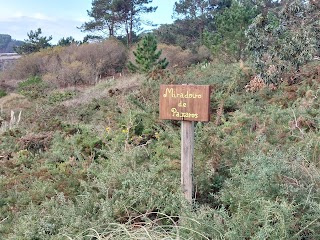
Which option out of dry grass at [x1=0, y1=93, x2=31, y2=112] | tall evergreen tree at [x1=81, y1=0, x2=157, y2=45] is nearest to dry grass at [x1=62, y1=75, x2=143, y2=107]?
dry grass at [x1=0, y1=93, x2=31, y2=112]

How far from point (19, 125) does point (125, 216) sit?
22.1ft

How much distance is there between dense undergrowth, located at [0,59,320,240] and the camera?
2859mm

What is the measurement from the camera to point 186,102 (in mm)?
3762

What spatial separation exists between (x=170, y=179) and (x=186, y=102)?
0.84m

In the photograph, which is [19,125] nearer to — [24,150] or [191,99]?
[24,150]

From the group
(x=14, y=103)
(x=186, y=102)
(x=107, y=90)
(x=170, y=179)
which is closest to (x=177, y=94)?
(x=186, y=102)

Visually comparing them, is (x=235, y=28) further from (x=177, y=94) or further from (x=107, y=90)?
(x=177, y=94)

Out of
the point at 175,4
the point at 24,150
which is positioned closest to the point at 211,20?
the point at 175,4

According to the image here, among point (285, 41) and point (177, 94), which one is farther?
point (285, 41)

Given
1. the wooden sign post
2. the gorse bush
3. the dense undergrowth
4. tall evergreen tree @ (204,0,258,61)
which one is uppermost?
tall evergreen tree @ (204,0,258,61)

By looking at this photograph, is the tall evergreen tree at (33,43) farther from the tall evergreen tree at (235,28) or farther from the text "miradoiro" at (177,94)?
the text "miradoiro" at (177,94)

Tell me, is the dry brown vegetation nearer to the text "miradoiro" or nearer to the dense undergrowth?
the dense undergrowth

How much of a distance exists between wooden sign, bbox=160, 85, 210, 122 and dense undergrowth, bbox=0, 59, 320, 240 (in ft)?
1.92

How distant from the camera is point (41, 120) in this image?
9375mm
